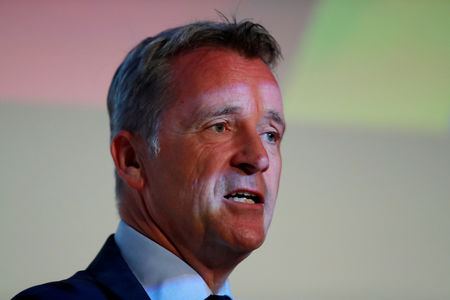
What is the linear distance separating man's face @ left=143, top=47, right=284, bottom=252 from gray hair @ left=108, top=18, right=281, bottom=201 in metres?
0.03

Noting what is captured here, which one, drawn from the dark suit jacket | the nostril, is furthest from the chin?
the dark suit jacket

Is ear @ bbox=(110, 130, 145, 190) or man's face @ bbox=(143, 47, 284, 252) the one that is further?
ear @ bbox=(110, 130, 145, 190)

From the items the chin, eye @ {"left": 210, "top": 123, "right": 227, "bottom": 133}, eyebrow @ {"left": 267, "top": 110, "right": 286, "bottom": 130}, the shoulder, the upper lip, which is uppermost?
eyebrow @ {"left": 267, "top": 110, "right": 286, "bottom": 130}

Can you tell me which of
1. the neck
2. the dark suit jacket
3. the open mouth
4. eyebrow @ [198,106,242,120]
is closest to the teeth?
the open mouth

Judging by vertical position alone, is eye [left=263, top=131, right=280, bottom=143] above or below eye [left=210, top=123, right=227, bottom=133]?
above

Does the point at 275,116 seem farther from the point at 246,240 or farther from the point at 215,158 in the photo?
the point at 246,240

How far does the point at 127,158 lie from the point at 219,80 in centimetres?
35

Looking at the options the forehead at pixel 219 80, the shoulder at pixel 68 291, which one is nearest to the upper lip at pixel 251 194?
the forehead at pixel 219 80

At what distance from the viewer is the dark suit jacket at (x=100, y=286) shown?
5.42 feet

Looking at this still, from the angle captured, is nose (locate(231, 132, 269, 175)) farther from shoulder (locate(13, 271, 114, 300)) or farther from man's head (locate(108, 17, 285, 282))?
shoulder (locate(13, 271, 114, 300))

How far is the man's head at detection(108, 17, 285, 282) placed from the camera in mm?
1697

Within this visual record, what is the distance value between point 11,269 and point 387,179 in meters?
1.64

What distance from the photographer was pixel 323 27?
2971mm

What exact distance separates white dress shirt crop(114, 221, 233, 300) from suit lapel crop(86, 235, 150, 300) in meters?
0.03
